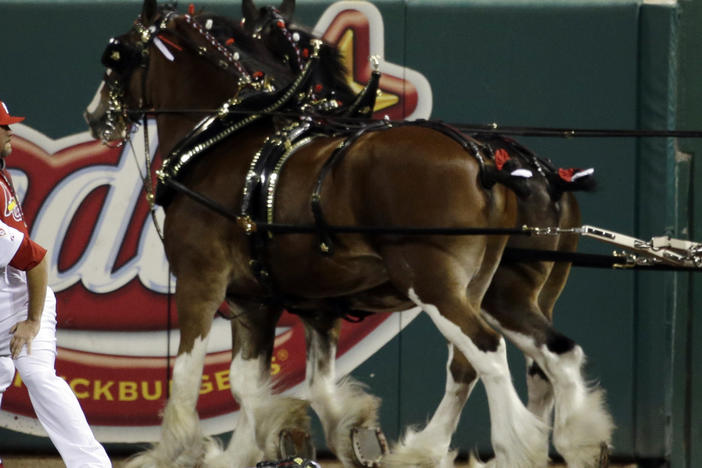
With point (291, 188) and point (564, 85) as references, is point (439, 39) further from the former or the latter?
point (291, 188)

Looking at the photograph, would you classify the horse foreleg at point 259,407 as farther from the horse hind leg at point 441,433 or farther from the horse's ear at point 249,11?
the horse's ear at point 249,11

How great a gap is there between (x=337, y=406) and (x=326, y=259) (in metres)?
0.95

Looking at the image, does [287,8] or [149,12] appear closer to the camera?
[149,12]

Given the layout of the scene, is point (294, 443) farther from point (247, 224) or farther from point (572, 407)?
point (572, 407)

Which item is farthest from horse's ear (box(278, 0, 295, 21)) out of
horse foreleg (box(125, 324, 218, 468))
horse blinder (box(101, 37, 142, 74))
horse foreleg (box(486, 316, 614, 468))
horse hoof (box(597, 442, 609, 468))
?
horse hoof (box(597, 442, 609, 468))

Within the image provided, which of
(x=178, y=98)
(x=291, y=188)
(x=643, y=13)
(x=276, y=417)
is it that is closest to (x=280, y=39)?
(x=178, y=98)

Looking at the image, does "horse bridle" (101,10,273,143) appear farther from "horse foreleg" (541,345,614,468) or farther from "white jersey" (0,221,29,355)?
"horse foreleg" (541,345,614,468)

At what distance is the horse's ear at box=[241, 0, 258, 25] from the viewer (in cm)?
511

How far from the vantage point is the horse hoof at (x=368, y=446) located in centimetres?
506

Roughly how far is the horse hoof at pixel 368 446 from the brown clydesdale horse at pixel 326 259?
20mm

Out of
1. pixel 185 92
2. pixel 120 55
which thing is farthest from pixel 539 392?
pixel 120 55

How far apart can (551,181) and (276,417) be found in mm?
1589

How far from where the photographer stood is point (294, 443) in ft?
16.4

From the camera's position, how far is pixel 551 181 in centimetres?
469
